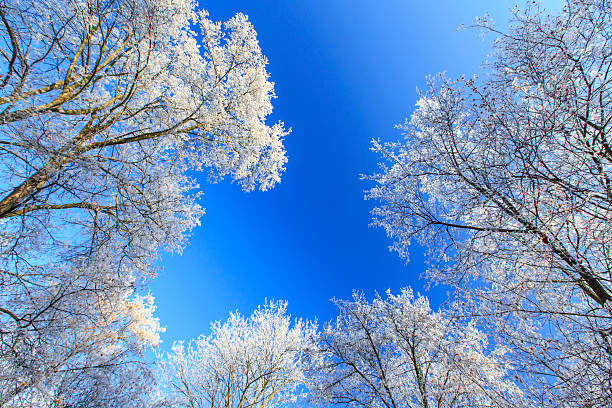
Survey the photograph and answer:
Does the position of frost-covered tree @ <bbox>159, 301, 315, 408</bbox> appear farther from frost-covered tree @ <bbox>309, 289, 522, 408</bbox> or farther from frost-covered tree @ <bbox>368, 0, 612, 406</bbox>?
frost-covered tree @ <bbox>368, 0, 612, 406</bbox>

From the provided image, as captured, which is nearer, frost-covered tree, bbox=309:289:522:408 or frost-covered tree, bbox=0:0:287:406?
frost-covered tree, bbox=0:0:287:406

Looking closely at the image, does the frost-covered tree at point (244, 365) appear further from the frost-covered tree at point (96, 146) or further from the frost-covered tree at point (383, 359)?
the frost-covered tree at point (96, 146)

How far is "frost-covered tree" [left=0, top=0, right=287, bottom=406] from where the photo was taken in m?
3.29

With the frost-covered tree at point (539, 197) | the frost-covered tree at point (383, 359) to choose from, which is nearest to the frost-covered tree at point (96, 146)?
the frost-covered tree at point (539, 197)

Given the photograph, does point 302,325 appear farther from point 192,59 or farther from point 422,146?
point 192,59

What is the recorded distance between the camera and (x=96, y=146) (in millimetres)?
3982

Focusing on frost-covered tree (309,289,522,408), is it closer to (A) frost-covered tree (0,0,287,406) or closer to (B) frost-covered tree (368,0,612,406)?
(B) frost-covered tree (368,0,612,406)

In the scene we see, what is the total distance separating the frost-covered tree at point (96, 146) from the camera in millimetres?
3289

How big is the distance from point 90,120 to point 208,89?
229cm

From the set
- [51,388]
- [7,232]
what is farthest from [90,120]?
[51,388]

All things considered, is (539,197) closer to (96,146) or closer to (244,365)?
(96,146)

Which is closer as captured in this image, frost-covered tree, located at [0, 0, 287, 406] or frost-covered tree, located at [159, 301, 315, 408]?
frost-covered tree, located at [0, 0, 287, 406]

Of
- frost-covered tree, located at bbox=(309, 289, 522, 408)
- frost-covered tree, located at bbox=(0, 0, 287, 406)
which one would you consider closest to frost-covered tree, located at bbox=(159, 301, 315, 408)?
frost-covered tree, located at bbox=(309, 289, 522, 408)

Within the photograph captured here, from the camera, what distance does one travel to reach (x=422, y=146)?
4.48 m
